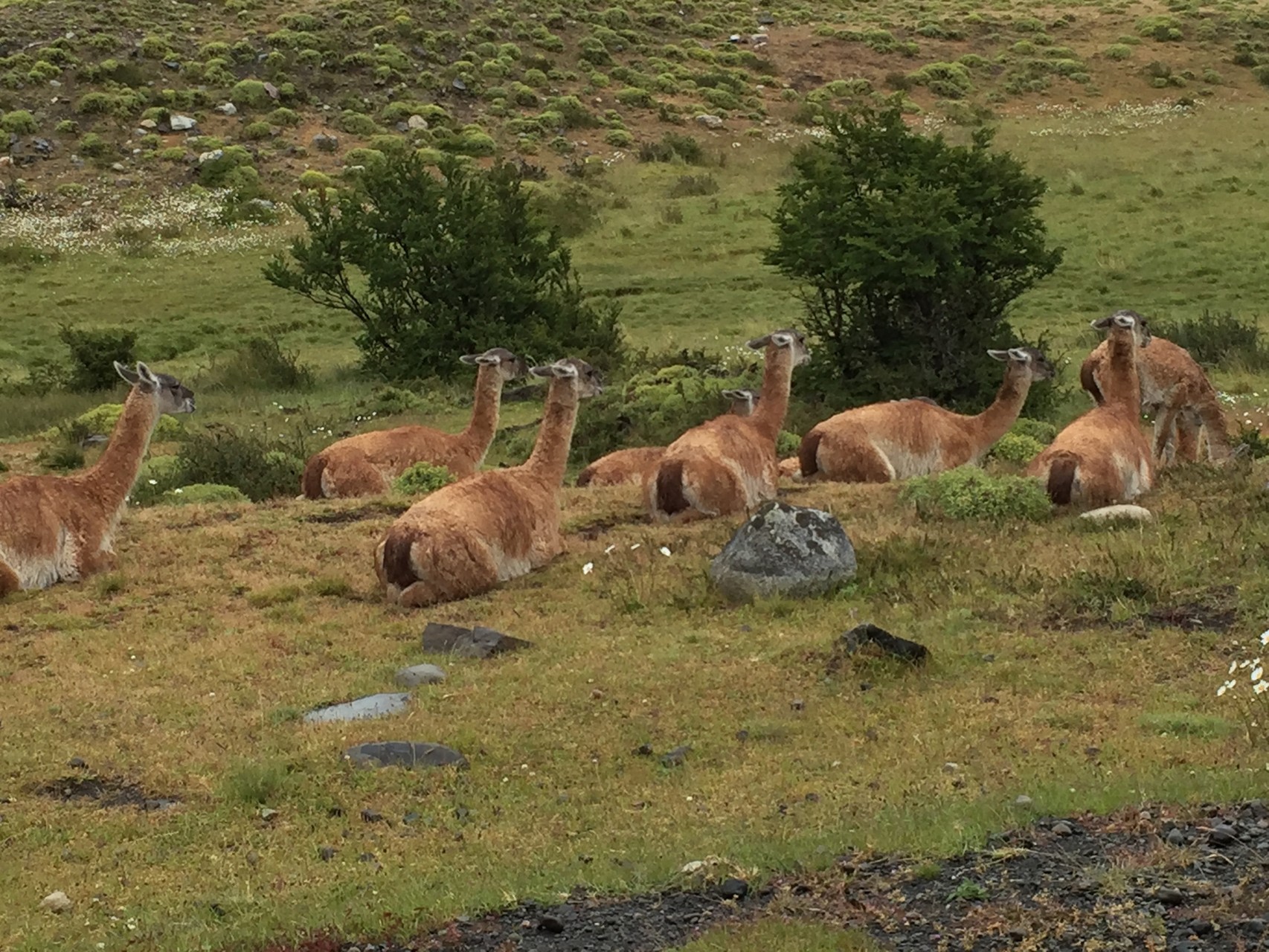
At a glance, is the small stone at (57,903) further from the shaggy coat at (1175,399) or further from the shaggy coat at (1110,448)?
the shaggy coat at (1175,399)

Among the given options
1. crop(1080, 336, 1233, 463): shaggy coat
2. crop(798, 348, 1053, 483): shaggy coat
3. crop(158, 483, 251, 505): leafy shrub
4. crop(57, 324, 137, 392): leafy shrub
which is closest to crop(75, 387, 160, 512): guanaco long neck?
crop(158, 483, 251, 505): leafy shrub

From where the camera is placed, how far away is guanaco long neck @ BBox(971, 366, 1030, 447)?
16703mm

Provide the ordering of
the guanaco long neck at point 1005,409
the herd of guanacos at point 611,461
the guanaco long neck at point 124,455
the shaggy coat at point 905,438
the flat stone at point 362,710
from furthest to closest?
1. the guanaco long neck at point 1005,409
2. the shaggy coat at point 905,438
3. the guanaco long neck at point 124,455
4. the herd of guanacos at point 611,461
5. the flat stone at point 362,710

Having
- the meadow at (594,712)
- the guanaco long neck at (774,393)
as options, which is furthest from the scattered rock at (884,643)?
the guanaco long neck at (774,393)

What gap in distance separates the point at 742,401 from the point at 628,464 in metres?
1.37

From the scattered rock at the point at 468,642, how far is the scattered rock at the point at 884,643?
221 cm

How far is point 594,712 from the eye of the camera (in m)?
9.24

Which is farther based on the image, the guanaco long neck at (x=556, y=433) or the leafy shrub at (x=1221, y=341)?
the leafy shrub at (x=1221, y=341)

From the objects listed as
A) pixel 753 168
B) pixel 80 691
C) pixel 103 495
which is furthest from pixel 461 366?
pixel 753 168

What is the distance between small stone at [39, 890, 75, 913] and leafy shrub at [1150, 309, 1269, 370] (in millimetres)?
20593

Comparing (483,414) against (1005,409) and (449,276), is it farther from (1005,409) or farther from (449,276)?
(449,276)

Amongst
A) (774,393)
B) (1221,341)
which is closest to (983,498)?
(774,393)

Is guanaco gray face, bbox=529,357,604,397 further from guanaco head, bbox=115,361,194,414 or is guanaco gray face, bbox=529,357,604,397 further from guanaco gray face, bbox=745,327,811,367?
guanaco head, bbox=115,361,194,414

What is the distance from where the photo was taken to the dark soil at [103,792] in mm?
8188
